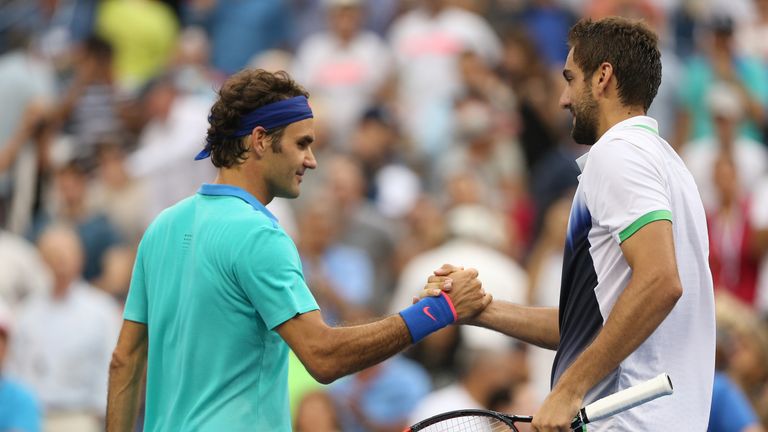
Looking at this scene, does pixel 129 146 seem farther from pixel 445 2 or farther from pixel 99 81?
pixel 445 2

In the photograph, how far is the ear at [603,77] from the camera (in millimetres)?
5297

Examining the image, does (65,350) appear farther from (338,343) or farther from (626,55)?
(626,55)

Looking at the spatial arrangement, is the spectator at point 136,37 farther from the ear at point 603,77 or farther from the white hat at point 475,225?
the ear at point 603,77

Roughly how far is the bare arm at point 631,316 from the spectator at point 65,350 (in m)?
6.41

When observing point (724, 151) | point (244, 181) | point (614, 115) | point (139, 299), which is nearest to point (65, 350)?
point (139, 299)

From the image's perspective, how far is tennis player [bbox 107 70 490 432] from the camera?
17.5 feet

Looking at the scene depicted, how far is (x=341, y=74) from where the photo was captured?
14.9 metres

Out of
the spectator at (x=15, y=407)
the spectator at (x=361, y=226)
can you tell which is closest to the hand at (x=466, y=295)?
the spectator at (x=15, y=407)

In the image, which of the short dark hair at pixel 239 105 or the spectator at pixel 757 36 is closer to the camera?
the short dark hair at pixel 239 105

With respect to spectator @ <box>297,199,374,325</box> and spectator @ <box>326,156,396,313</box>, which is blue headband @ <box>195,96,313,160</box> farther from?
Result: spectator @ <box>326,156,396,313</box>

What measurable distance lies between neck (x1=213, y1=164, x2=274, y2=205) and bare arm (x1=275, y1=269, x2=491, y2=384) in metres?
0.54

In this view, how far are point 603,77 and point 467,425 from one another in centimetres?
134

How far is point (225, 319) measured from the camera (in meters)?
5.37

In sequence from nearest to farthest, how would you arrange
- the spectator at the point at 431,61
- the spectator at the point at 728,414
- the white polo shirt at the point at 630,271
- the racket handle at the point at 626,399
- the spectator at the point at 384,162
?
the racket handle at the point at 626,399 → the white polo shirt at the point at 630,271 → the spectator at the point at 728,414 → the spectator at the point at 384,162 → the spectator at the point at 431,61
